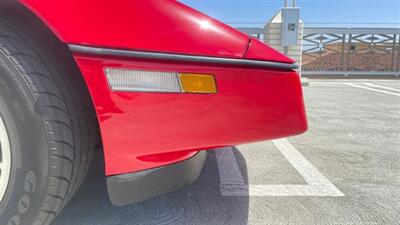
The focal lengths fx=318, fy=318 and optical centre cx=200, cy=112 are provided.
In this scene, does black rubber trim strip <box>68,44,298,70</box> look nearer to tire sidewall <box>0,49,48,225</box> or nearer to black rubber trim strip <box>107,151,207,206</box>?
tire sidewall <box>0,49,48,225</box>

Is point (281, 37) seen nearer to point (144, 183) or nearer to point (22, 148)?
point (144, 183)

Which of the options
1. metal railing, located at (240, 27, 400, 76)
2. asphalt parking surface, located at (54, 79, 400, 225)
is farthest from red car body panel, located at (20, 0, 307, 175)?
metal railing, located at (240, 27, 400, 76)

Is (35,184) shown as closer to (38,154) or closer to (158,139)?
(38,154)

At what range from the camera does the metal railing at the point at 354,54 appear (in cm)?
1650

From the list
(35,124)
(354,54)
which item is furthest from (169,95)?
(354,54)

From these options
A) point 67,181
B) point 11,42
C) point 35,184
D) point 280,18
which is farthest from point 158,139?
point 280,18

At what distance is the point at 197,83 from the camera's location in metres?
1.35

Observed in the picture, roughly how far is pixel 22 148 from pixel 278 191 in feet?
5.28

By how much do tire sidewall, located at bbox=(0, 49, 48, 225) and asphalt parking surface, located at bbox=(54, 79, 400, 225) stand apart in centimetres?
41

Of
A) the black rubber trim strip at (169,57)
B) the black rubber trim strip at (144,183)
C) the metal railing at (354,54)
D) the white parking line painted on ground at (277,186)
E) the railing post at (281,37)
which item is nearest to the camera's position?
the black rubber trim strip at (169,57)

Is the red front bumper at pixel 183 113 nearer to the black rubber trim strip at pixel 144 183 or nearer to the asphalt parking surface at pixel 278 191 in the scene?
the black rubber trim strip at pixel 144 183

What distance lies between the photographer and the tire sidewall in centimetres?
132

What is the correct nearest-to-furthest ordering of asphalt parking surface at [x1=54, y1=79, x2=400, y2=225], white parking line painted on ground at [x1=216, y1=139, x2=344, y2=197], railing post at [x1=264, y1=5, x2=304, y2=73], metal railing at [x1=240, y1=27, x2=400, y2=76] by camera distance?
asphalt parking surface at [x1=54, y1=79, x2=400, y2=225]
white parking line painted on ground at [x1=216, y1=139, x2=344, y2=197]
railing post at [x1=264, y1=5, x2=304, y2=73]
metal railing at [x1=240, y1=27, x2=400, y2=76]

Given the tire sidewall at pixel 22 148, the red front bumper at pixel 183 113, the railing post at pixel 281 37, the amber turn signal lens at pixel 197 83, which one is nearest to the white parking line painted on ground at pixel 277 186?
the red front bumper at pixel 183 113
